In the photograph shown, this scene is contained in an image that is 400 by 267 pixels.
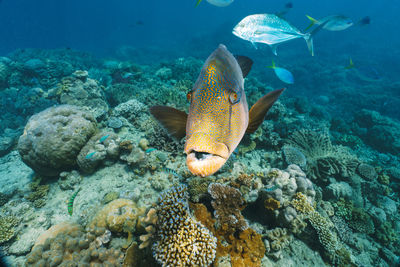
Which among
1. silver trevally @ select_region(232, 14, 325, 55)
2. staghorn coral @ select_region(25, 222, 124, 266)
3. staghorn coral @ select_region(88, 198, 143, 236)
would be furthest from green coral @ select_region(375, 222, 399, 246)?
staghorn coral @ select_region(25, 222, 124, 266)

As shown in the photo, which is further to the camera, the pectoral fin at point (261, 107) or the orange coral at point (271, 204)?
the orange coral at point (271, 204)

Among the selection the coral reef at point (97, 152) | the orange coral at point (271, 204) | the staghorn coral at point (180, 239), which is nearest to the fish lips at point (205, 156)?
the staghorn coral at point (180, 239)

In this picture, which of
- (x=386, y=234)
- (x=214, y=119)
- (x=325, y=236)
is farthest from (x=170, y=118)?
(x=386, y=234)

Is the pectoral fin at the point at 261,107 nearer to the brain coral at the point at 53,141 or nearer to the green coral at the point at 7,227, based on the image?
the brain coral at the point at 53,141

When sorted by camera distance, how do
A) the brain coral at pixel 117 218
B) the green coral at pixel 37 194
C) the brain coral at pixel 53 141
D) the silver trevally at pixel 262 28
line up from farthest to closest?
→ the silver trevally at pixel 262 28 < the brain coral at pixel 53 141 < the green coral at pixel 37 194 < the brain coral at pixel 117 218

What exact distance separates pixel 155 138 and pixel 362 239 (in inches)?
232

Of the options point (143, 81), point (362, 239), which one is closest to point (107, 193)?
point (362, 239)

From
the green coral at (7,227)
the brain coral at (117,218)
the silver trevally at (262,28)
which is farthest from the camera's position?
the silver trevally at (262,28)

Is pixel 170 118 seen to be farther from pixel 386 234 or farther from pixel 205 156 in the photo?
pixel 386 234

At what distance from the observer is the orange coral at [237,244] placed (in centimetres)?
262

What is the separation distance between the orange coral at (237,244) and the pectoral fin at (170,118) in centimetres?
209

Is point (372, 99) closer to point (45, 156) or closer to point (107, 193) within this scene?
point (107, 193)

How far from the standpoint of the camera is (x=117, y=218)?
295 centimetres

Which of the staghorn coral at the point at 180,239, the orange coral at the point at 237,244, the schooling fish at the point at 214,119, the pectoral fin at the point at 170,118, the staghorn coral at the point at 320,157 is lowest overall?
the staghorn coral at the point at 320,157
